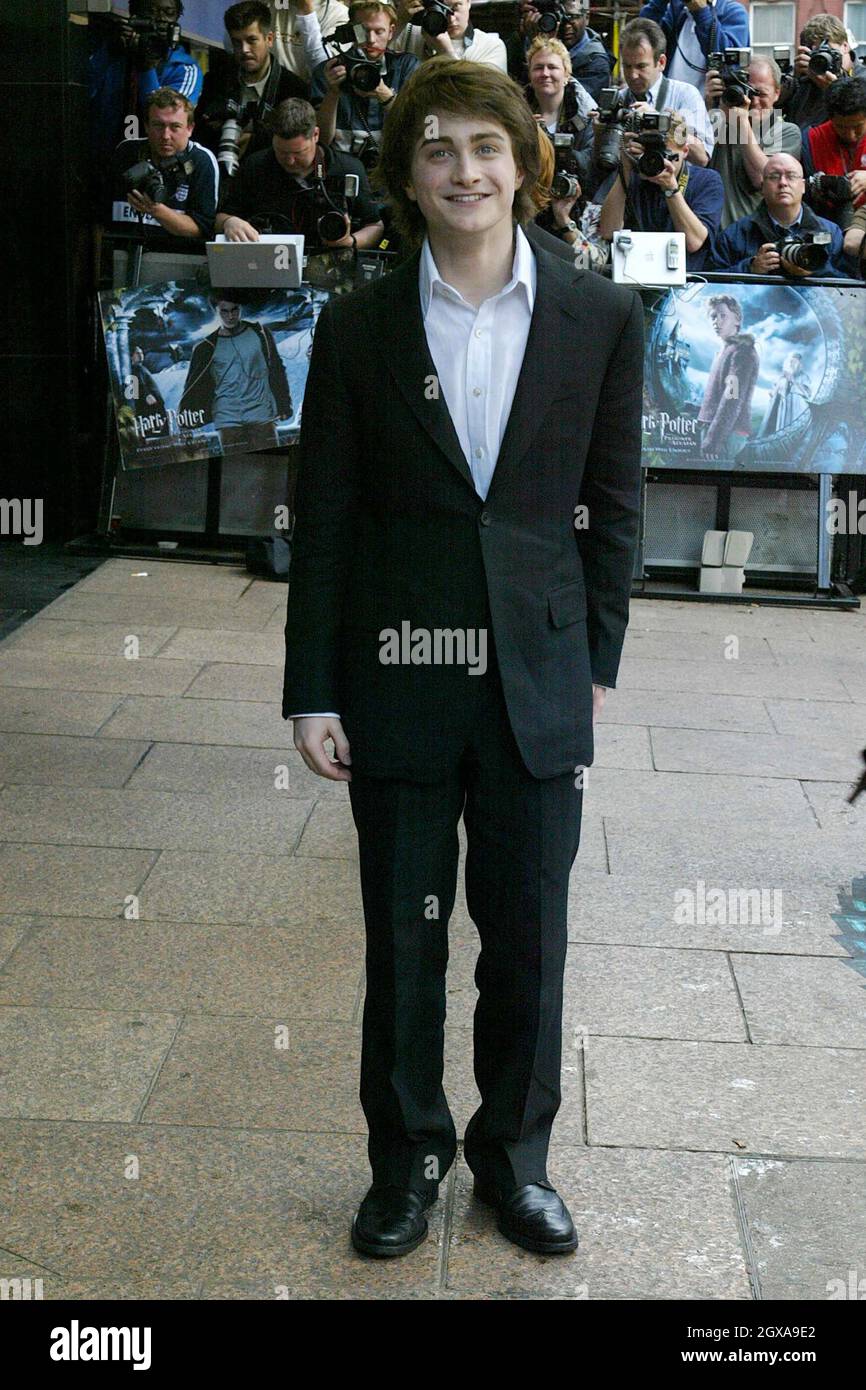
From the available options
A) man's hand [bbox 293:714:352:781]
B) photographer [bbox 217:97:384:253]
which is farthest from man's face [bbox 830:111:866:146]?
man's hand [bbox 293:714:352:781]

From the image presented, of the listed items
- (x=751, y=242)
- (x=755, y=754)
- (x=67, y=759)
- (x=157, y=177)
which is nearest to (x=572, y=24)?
(x=751, y=242)

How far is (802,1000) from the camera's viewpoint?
468 centimetres

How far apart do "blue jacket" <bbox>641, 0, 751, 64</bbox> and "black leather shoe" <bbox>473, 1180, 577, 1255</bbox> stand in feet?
30.4

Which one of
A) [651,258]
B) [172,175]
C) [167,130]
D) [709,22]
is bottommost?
[651,258]

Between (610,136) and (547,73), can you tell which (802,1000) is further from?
(547,73)

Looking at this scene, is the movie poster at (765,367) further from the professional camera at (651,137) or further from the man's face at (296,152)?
the man's face at (296,152)

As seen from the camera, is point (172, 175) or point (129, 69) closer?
point (172, 175)

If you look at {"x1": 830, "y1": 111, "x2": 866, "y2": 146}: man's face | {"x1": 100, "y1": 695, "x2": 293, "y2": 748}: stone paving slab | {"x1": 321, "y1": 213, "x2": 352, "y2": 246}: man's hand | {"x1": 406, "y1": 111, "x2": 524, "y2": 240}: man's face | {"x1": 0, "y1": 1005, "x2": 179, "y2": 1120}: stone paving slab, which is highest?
{"x1": 830, "y1": 111, "x2": 866, "y2": 146}: man's face

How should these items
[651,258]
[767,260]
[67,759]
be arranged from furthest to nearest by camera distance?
[767,260]
[651,258]
[67,759]

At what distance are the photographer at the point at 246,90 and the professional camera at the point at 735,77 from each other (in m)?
2.72

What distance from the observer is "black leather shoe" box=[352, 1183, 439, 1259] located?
3344 mm

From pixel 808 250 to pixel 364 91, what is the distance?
2.90m

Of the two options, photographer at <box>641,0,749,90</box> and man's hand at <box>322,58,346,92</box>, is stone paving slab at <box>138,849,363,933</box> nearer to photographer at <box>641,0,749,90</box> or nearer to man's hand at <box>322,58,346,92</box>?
man's hand at <box>322,58,346,92</box>
